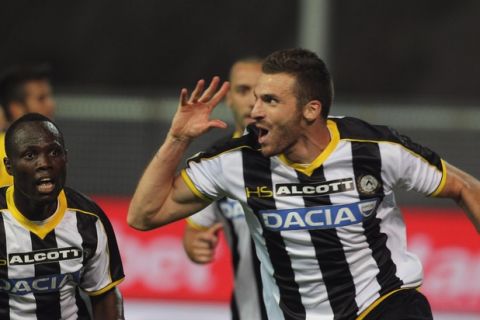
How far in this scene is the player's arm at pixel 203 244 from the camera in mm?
6016

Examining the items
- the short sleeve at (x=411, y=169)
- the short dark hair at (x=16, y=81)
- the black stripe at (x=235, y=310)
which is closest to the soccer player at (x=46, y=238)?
the short sleeve at (x=411, y=169)

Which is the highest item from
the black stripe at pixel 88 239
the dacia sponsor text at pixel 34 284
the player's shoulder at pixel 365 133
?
the player's shoulder at pixel 365 133

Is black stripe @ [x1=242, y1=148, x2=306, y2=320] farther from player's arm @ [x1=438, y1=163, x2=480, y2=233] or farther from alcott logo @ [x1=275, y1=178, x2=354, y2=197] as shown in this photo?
player's arm @ [x1=438, y1=163, x2=480, y2=233]

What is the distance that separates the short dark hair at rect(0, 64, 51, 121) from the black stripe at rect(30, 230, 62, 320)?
8.98 feet

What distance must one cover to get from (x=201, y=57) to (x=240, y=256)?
6.95 m

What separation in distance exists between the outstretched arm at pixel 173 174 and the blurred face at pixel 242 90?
133 centimetres

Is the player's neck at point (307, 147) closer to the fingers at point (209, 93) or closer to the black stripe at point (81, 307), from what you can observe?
the fingers at point (209, 93)

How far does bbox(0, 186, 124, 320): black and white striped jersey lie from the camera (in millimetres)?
4922

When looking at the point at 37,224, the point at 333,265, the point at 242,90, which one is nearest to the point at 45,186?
the point at 37,224

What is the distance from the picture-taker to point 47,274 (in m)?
4.93

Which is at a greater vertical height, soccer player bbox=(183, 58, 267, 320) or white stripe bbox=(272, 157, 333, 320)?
white stripe bbox=(272, 157, 333, 320)

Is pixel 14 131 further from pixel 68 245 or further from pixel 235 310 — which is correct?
pixel 235 310

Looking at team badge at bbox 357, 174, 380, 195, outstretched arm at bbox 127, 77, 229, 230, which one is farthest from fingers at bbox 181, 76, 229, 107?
team badge at bbox 357, 174, 380, 195

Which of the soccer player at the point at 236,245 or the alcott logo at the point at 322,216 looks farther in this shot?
the soccer player at the point at 236,245
